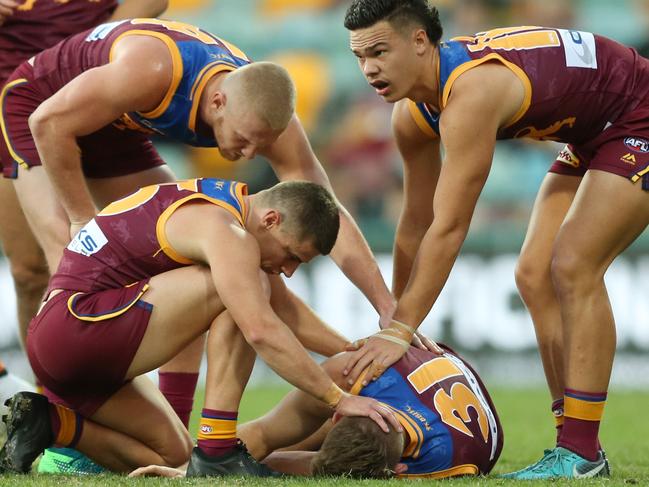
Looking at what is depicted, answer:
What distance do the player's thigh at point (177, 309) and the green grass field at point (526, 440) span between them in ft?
1.79

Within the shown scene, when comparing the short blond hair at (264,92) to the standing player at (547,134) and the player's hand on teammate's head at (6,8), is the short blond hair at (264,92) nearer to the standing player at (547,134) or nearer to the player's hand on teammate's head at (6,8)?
the standing player at (547,134)

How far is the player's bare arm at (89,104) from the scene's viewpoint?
198 inches

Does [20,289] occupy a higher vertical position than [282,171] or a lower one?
lower

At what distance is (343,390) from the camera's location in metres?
4.63

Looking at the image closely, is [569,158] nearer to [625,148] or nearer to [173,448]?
[625,148]

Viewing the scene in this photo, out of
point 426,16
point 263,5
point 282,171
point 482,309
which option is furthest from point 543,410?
point 263,5

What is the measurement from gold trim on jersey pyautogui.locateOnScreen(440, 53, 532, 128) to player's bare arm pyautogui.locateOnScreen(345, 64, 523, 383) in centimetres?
2

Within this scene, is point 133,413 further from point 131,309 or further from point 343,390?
point 343,390

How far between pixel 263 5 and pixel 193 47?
840cm

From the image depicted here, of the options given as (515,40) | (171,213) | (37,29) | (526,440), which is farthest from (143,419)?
(526,440)

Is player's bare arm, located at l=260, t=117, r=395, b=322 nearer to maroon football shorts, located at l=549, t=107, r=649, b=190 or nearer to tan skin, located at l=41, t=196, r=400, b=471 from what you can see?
tan skin, located at l=41, t=196, r=400, b=471

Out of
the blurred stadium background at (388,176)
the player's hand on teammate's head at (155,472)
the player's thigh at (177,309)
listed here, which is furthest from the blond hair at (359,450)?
the blurred stadium background at (388,176)

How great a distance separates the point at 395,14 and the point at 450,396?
5.34ft

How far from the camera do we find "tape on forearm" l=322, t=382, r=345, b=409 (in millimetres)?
4336
